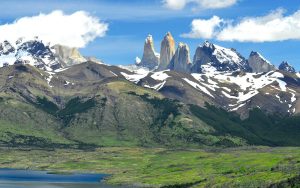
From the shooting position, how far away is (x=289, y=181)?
654 ft

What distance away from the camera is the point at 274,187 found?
199375mm

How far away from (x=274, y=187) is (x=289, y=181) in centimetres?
558
